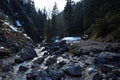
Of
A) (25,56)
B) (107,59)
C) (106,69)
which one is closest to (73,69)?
(106,69)

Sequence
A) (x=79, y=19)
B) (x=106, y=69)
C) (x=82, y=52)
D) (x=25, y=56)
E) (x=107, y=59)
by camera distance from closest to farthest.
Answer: (x=106, y=69)
(x=107, y=59)
(x=25, y=56)
(x=82, y=52)
(x=79, y=19)

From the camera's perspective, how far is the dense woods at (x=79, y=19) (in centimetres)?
3734

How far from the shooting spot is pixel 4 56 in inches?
1384

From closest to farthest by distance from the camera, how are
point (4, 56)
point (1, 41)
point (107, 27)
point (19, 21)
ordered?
point (4, 56)
point (107, 27)
point (1, 41)
point (19, 21)

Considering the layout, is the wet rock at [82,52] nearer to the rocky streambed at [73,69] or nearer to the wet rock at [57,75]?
the rocky streambed at [73,69]

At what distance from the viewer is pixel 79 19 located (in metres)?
75.1

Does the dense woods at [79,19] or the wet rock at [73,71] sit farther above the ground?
the dense woods at [79,19]

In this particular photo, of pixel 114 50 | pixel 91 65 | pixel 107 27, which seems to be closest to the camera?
pixel 91 65

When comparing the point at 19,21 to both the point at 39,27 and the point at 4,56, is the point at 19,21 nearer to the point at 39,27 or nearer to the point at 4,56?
the point at 39,27

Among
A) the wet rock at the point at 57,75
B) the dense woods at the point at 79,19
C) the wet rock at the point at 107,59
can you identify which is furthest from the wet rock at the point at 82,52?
the wet rock at the point at 57,75

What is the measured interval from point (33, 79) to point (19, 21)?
6553cm

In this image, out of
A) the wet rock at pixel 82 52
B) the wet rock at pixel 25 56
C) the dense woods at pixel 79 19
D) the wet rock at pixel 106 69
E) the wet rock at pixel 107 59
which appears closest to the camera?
the wet rock at pixel 106 69

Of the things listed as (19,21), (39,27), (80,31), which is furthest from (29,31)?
(80,31)

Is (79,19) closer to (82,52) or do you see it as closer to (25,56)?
(82,52)
